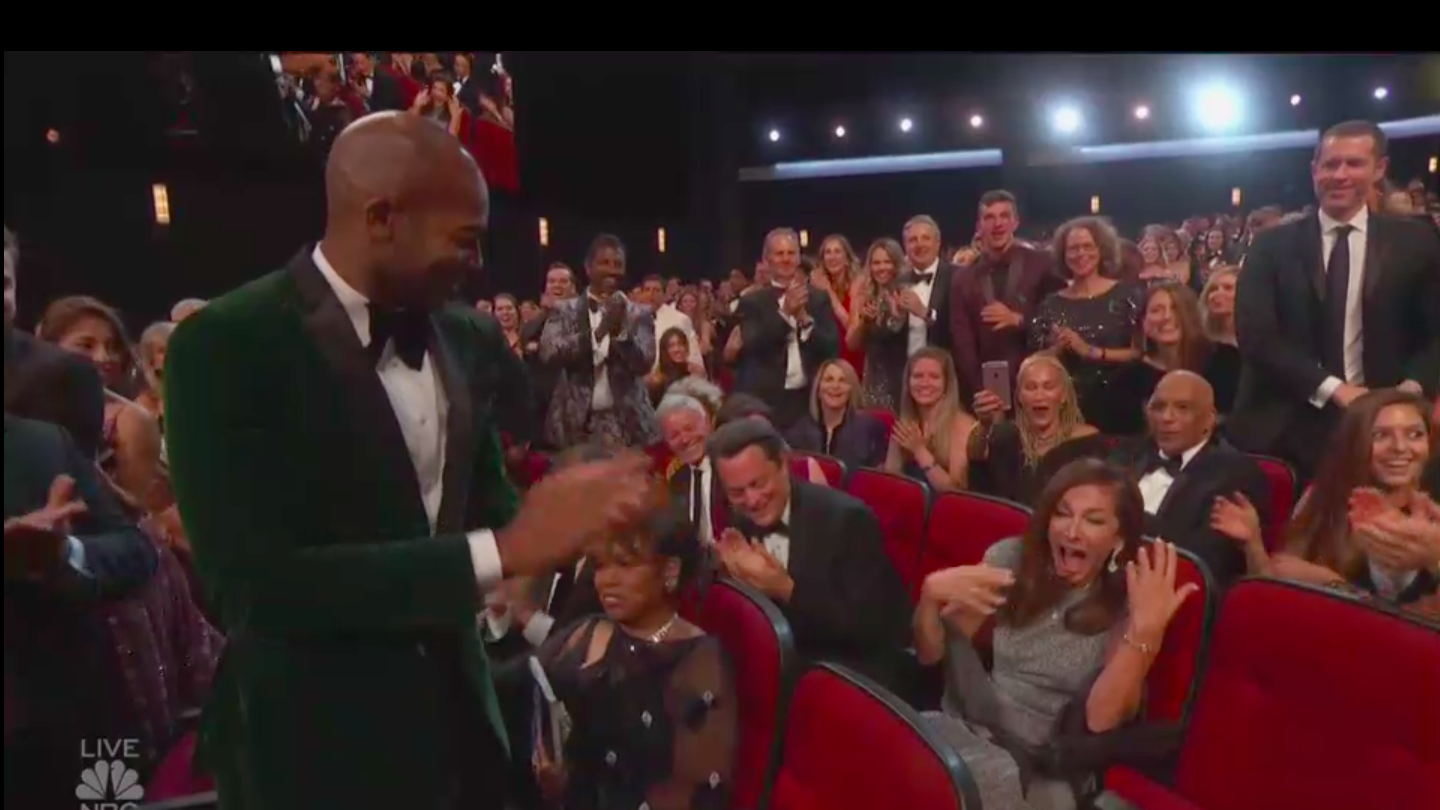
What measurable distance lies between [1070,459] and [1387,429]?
0.54m

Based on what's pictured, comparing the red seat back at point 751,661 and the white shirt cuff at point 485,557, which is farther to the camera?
the red seat back at point 751,661

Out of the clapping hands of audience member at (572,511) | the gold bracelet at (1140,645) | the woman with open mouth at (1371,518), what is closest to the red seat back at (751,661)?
the clapping hands of audience member at (572,511)

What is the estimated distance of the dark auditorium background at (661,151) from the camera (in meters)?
1.42

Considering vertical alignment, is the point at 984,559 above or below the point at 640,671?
above

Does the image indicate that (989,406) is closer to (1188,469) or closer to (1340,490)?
(1188,469)

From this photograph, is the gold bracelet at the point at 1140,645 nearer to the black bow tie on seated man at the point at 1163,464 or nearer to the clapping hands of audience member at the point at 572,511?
the black bow tie on seated man at the point at 1163,464

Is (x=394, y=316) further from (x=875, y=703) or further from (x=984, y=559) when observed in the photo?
(x=984, y=559)

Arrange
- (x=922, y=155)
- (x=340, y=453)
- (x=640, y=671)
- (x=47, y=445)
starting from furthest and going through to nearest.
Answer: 1. (x=922, y=155)
2. (x=640, y=671)
3. (x=47, y=445)
4. (x=340, y=453)

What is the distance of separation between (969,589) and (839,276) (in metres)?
0.53

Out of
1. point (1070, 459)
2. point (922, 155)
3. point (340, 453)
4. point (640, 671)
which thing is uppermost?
point (922, 155)

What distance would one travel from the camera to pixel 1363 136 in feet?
5.69

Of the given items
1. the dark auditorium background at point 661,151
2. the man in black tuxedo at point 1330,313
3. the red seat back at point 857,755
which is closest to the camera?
the red seat back at point 857,755

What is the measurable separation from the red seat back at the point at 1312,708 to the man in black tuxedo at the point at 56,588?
5.18ft
